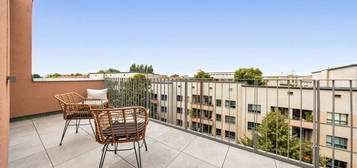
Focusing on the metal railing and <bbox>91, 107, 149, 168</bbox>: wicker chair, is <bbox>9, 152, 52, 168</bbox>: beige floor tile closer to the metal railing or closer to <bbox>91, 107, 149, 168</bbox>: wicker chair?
<bbox>91, 107, 149, 168</bbox>: wicker chair

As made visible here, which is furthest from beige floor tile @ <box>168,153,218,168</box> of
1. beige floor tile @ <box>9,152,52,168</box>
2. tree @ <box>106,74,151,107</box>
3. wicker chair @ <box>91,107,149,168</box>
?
tree @ <box>106,74,151,107</box>

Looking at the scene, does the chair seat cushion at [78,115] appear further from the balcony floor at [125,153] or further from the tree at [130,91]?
the tree at [130,91]

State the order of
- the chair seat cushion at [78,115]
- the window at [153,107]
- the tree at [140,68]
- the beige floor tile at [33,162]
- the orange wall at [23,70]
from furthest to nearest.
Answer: the tree at [140,68]
the window at [153,107]
the orange wall at [23,70]
the chair seat cushion at [78,115]
the beige floor tile at [33,162]

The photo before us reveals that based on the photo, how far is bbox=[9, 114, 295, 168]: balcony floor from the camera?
61.8 inches

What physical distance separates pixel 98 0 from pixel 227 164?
7878 mm

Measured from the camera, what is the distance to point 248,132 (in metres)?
10.8

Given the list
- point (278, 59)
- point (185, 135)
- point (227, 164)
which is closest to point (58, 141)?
point (185, 135)

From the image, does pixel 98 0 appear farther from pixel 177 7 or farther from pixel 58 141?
pixel 58 141

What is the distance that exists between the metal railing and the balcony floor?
24 cm

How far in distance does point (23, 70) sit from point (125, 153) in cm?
355

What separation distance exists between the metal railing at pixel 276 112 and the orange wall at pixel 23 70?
161 cm

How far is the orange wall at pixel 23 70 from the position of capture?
9.65 ft

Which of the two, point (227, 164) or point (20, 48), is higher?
point (20, 48)

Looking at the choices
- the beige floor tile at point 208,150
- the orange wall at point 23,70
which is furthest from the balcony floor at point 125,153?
the orange wall at point 23,70
